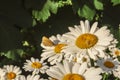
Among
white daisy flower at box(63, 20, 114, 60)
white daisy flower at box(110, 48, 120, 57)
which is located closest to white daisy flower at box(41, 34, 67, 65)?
white daisy flower at box(63, 20, 114, 60)

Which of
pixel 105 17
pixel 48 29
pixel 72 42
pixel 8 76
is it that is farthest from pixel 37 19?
pixel 72 42

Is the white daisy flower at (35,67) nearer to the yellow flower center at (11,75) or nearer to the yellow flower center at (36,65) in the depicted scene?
the yellow flower center at (36,65)

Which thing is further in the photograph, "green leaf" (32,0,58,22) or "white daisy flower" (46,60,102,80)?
"green leaf" (32,0,58,22)

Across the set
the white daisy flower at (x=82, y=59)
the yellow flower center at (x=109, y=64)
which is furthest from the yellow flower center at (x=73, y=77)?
the yellow flower center at (x=109, y=64)

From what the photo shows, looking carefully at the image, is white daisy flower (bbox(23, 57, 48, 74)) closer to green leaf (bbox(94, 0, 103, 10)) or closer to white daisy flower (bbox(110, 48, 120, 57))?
white daisy flower (bbox(110, 48, 120, 57))

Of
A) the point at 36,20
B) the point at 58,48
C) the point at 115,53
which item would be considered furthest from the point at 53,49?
the point at 36,20
